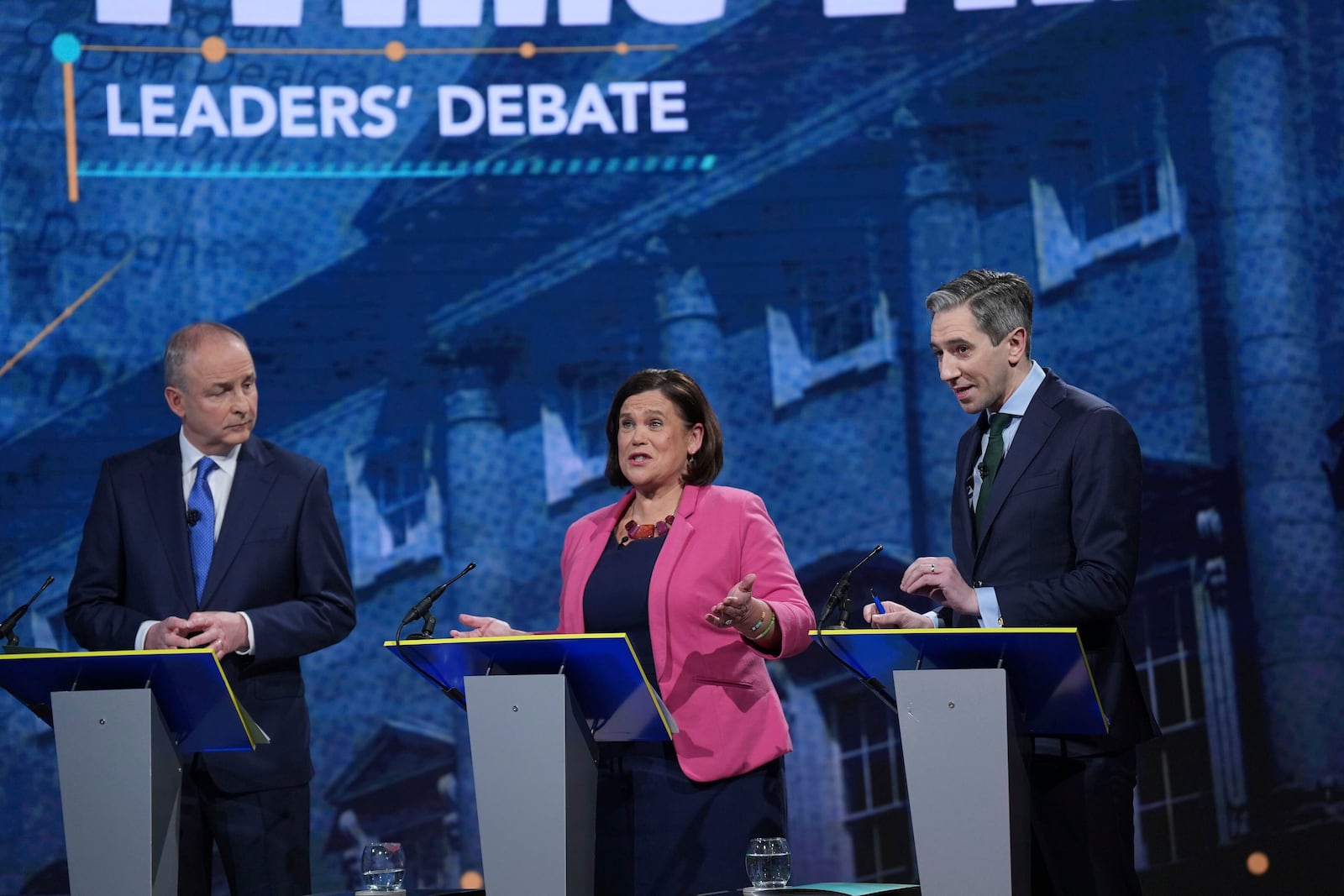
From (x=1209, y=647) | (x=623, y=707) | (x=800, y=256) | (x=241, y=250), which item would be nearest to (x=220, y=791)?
(x=623, y=707)

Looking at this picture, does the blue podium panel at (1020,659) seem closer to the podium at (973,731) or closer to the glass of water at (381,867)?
the podium at (973,731)

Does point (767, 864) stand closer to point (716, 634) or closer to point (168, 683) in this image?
point (716, 634)

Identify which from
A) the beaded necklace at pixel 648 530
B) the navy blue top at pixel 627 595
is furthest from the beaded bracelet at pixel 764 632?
the beaded necklace at pixel 648 530

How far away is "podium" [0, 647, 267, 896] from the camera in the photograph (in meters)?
2.70

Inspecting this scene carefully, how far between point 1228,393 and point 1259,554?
1.87 ft

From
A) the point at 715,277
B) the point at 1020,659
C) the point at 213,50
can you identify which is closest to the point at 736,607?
the point at 1020,659

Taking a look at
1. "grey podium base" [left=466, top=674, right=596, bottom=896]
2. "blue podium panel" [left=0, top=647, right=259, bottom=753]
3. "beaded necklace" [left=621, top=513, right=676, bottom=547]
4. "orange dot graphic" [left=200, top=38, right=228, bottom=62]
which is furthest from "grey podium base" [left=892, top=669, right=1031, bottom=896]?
"orange dot graphic" [left=200, top=38, right=228, bottom=62]

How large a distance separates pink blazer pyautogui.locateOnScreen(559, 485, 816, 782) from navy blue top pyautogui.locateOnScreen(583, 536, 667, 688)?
22 millimetres

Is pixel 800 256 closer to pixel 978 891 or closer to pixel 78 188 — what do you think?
pixel 78 188

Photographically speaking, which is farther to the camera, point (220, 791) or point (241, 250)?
point (241, 250)

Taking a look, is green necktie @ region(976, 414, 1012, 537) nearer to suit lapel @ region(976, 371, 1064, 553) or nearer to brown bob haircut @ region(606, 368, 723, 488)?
suit lapel @ region(976, 371, 1064, 553)

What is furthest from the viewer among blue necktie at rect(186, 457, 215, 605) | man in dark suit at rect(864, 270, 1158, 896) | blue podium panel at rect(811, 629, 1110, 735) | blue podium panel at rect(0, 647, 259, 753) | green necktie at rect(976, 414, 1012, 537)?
blue necktie at rect(186, 457, 215, 605)

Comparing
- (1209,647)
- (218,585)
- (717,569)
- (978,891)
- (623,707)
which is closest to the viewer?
(978,891)

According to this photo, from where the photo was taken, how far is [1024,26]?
203 inches
